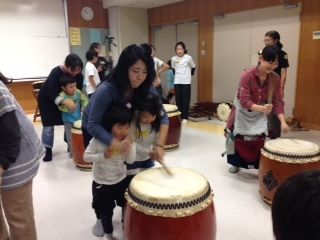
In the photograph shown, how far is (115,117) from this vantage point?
62.6 inches

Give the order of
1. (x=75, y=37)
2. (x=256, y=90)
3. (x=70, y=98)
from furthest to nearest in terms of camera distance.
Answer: (x=75, y=37) < (x=70, y=98) < (x=256, y=90)

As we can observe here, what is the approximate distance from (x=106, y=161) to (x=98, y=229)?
560 mm

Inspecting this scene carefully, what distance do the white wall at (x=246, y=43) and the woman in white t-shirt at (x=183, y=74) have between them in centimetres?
89

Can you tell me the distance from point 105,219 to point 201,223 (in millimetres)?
741

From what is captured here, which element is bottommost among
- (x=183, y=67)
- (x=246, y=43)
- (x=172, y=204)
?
(x=172, y=204)

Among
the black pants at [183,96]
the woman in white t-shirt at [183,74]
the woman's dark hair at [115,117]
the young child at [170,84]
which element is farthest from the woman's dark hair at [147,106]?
the young child at [170,84]

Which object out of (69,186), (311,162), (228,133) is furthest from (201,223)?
(69,186)

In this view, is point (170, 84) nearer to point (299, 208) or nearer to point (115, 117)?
point (115, 117)

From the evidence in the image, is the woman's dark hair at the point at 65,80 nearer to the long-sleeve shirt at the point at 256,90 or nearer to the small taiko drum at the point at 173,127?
the small taiko drum at the point at 173,127

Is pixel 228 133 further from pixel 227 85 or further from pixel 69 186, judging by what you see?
pixel 227 85

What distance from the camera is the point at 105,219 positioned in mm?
1842

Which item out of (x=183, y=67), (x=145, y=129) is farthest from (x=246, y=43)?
(x=145, y=129)

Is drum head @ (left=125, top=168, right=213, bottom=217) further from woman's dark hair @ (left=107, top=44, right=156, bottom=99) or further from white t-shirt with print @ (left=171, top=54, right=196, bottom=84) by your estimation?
white t-shirt with print @ (left=171, top=54, right=196, bottom=84)

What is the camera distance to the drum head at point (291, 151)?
2.04 metres
